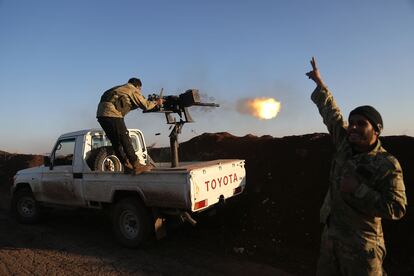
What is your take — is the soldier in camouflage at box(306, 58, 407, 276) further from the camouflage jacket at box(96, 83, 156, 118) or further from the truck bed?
the camouflage jacket at box(96, 83, 156, 118)

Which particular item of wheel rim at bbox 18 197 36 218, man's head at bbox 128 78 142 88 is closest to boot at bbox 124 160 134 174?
man's head at bbox 128 78 142 88

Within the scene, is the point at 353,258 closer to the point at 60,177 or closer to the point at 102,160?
the point at 102,160

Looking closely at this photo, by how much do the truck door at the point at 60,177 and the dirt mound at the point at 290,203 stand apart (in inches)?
137

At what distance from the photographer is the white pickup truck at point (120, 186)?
643 cm

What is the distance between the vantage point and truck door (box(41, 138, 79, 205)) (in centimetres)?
834

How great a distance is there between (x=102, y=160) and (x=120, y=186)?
3.81ft

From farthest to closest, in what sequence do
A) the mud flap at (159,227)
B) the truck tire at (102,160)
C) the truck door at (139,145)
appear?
the truck door at (139,145), the truck tire at (102,160), the mud flap at (159,227)

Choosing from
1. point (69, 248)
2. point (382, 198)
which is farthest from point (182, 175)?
point (382, 198)

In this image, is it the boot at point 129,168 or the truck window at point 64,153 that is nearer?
the boot at point 129,168

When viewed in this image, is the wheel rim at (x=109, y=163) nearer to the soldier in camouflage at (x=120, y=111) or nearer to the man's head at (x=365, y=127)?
the soldier in camouflage at (x=120, y=111)

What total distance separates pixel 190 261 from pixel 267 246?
1.52m

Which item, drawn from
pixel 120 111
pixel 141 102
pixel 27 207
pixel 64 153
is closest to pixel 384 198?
pixel 141 102

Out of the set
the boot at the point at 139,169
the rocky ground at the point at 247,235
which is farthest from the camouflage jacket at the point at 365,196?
the boot at the point at 139,169

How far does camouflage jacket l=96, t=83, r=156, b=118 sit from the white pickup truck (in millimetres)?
1163
